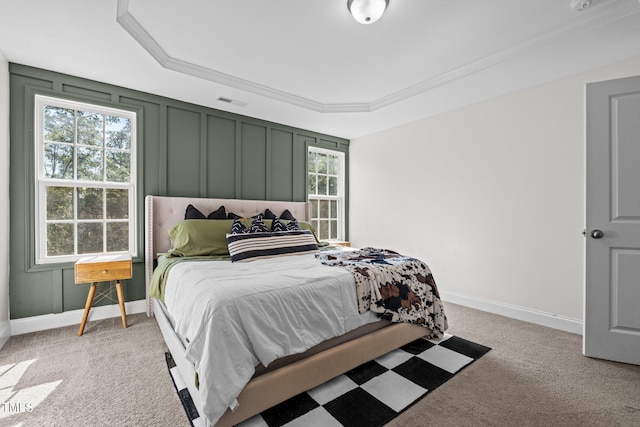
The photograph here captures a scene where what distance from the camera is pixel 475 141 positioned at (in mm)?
3443

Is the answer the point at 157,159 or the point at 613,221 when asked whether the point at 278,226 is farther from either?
the point at 613,221

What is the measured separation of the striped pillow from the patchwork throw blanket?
1.03ft

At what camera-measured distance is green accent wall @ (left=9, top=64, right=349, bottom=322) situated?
8.51ft

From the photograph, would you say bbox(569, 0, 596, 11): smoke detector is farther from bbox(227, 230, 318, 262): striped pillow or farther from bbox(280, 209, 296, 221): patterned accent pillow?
bbox(280, 209, 296, 221): patterned accent pillow

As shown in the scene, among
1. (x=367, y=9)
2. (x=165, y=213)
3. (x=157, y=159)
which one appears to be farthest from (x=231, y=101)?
(x=367, y=9)

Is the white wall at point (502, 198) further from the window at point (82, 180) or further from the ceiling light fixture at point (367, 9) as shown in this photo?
the window at point (82, 180)

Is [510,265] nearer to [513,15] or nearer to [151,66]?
[513,15]

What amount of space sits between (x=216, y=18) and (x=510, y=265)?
12.2ft

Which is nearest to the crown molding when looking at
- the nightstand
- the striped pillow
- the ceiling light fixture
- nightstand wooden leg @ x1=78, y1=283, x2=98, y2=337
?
the ceiling light fixture

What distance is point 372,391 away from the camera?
176 centimetres

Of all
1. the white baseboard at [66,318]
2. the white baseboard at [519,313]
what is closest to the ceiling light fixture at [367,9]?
the white baseboard at [519,313]

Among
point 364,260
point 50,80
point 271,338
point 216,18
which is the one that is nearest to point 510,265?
point 364,260

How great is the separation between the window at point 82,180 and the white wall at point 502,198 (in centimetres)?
354

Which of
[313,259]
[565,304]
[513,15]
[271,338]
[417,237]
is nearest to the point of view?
[271,338]
